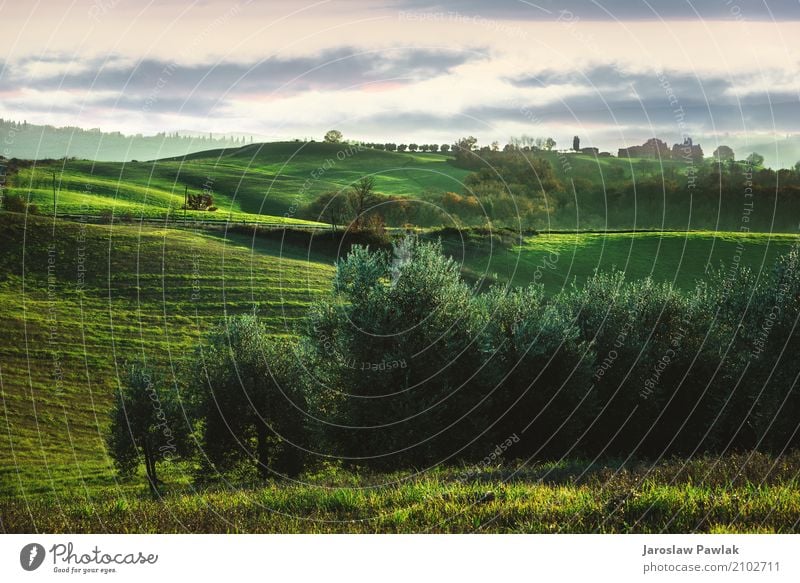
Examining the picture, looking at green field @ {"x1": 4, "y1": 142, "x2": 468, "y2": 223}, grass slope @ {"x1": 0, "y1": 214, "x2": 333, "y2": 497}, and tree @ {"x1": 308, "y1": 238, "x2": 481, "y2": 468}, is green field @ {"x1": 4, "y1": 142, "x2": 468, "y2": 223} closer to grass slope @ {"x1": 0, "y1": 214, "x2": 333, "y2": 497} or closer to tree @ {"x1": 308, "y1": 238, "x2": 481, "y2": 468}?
grass slope @ {"x1": 0, "y1": 214, "x2": 333, "y2": 497}

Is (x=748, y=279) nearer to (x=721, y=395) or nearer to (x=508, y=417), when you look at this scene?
(x=721, y=395)

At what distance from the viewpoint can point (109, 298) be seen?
65062 millimetres

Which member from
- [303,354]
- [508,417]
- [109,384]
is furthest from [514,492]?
[109,384]

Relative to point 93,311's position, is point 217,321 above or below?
above

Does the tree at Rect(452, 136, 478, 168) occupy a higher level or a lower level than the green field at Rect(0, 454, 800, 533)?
higher

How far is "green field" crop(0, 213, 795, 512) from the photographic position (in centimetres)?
5100

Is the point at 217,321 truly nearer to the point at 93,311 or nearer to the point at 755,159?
the point at 93,311

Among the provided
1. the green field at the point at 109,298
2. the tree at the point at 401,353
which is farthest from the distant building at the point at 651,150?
the tree at the point at 401,353

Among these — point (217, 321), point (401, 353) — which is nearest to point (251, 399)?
point (401, 353)

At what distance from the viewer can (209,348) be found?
46344 mm

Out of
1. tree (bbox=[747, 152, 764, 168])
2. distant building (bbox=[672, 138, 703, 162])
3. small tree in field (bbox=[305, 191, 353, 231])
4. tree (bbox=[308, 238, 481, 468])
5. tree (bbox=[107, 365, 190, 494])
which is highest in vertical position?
distant building (bbox=[672, 138, 703, 162])

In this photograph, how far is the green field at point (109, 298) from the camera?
167 ft

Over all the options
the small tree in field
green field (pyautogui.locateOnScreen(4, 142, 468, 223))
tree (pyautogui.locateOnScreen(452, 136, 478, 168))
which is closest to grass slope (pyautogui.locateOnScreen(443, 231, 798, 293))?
tree (pyautogui.locateOnScreen(452, 136, 478, 168))

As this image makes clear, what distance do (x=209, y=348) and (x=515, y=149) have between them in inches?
1724
